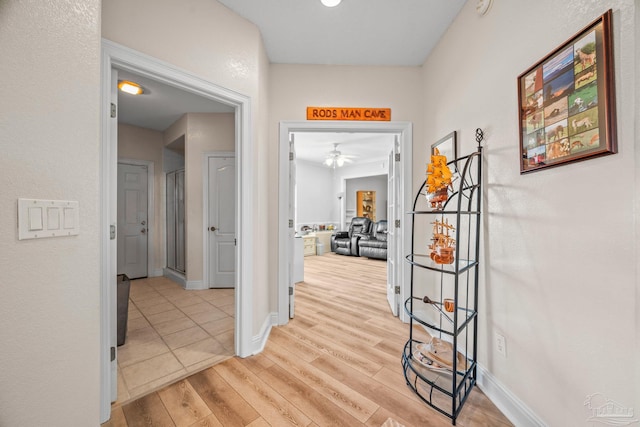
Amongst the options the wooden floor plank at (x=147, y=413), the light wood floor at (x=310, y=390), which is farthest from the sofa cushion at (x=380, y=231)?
the wooden floor plank at (x=147, y=413)

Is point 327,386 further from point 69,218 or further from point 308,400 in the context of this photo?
point 69,218

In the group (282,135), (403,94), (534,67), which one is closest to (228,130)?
(282,135)

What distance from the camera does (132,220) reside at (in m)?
4.16

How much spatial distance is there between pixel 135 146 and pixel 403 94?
4.30m

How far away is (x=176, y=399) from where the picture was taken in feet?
4.86

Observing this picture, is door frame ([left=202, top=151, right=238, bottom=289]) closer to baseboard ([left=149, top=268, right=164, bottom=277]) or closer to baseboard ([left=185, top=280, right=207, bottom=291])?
baseboard ([left=185, top=280, right=207, bottom=291])

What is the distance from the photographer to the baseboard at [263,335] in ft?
6.40

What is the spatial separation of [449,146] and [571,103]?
994 millimetres

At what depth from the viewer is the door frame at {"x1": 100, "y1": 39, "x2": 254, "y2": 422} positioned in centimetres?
130

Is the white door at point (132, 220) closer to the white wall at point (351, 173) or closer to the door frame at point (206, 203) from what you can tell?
the door frame at point (206, 203)

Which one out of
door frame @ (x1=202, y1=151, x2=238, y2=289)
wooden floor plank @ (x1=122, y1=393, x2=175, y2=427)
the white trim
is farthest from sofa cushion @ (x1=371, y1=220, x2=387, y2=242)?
wooden floor plank @ (x1=122, y1=393, x2=175, y2=427)

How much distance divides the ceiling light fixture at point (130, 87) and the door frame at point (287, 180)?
6.03ft

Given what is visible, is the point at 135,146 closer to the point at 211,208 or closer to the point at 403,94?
the point at 211,208

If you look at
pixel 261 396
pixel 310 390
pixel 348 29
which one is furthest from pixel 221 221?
pixel 348 29
